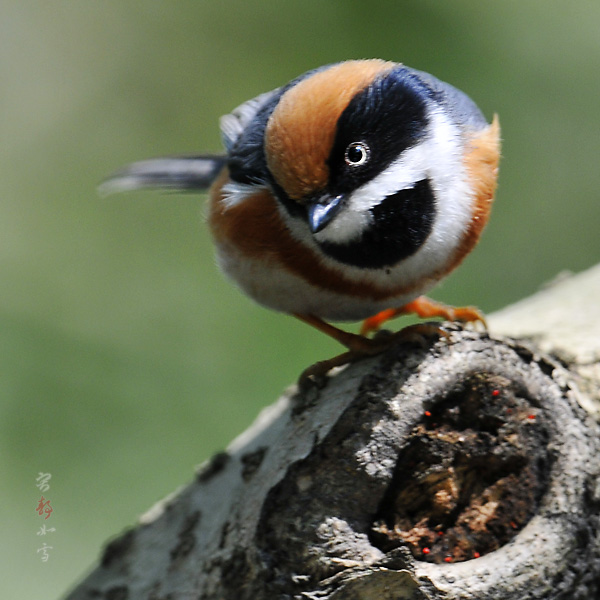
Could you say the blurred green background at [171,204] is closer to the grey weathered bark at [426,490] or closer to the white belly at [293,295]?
the white belly at [293,295]

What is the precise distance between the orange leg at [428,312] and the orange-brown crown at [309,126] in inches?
32.8

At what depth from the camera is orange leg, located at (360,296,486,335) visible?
2.72 m

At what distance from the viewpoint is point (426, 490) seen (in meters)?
2.04

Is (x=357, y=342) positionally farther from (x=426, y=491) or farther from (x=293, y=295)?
(x=426, y=491)

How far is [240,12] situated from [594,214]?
304 cm

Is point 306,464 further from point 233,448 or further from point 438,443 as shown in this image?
point 233,448

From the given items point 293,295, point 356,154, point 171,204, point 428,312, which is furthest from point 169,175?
point 171,204

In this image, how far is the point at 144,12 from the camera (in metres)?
5.55

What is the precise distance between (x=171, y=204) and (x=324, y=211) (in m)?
4.06

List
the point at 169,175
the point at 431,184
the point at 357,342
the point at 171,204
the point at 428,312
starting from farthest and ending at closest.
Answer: the point at 171,204 → the point at 169,175 → the point at 428,312 → the point at 357,342 → the point at 431,184

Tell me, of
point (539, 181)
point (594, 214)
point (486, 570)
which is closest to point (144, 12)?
point (539, 181)

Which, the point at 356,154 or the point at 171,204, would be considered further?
the point at 171,204

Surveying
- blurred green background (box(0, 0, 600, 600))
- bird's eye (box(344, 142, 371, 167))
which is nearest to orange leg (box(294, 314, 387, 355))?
bird's eye (box(344, 142, 371, 167))

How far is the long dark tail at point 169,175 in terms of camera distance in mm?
3584
